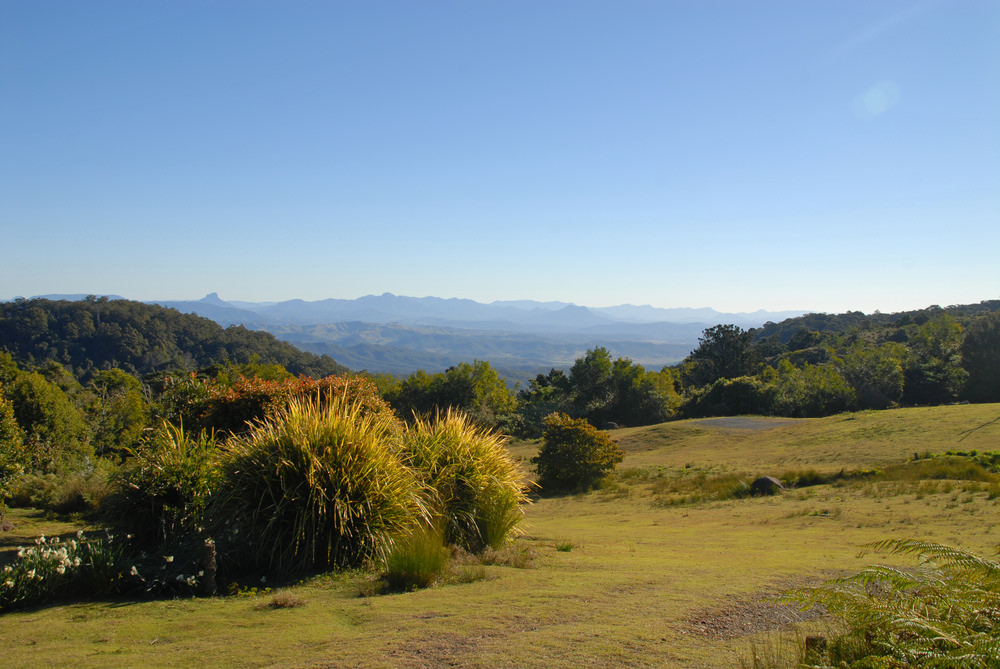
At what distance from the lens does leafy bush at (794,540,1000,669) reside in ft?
10.4

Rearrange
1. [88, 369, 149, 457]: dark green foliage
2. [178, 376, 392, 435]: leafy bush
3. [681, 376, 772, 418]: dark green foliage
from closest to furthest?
1. [178, 376, 392, 435]: leafy bush
2. [88, 369, 149, 457]: dark green foliage
3. [681, 376, 772, 418]: dark green foliage

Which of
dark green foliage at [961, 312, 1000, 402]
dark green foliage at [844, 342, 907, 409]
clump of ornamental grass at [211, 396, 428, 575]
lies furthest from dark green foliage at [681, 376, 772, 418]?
clump of ornamental grass at [211, 396, 428, 575]

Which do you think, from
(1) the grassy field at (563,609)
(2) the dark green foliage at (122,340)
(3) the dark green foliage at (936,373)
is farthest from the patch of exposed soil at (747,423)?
(2) the dark green foliage at (122,340)

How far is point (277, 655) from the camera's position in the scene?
4375 mm

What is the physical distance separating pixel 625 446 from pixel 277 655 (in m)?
34.1

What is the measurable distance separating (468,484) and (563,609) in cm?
422

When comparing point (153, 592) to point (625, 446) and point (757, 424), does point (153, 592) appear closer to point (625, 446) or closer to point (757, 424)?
point (625, 446)

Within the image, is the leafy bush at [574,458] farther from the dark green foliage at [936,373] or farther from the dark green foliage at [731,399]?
the dark green foliage at [936,373]

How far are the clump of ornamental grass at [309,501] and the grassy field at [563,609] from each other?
548 millimetres

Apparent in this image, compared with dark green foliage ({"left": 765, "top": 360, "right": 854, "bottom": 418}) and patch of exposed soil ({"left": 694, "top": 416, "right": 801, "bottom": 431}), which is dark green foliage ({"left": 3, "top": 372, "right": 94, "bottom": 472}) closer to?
patch of exposed soil ({"left": 694, "top": 416, "right": 801, "bottom": 431})

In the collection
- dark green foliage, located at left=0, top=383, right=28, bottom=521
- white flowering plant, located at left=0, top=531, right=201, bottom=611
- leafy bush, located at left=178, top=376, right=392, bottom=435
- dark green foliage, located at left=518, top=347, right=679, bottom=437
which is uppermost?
leafy bush, located at left=178, top=376, right=392, bottom=435

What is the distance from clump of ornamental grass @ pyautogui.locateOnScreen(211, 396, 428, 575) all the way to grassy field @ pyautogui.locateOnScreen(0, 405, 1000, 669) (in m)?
0.55

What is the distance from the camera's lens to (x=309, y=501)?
751cm

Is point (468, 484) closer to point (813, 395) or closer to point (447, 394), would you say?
point (447, 394)
